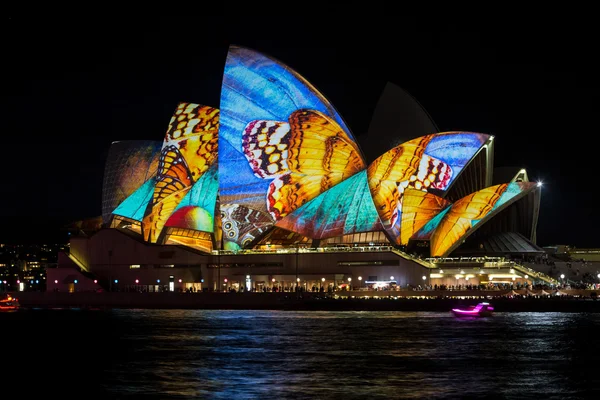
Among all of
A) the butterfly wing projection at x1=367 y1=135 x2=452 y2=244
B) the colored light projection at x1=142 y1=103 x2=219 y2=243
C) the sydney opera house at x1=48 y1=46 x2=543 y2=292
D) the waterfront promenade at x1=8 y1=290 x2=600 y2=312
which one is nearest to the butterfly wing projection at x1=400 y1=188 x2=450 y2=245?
the sydney opera house at x1=48 y1=46 x2=543 y2=292

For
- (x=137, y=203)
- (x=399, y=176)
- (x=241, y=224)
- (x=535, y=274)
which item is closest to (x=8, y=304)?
(x=137, y=203)

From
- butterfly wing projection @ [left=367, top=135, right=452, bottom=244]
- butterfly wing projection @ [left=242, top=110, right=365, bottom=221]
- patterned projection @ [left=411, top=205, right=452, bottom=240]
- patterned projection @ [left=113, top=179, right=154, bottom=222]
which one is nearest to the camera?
butterfly wing projection @ [left=367, top=135, right=452, bottom=244]

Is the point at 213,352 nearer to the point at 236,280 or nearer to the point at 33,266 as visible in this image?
the point at 236,280

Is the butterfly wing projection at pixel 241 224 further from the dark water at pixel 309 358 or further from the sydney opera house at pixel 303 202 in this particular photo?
the dark water at pixel 309 358

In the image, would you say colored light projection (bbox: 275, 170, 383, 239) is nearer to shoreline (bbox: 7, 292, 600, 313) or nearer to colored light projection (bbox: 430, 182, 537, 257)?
colored light projection (bbox: 430, 182, 537, 257)

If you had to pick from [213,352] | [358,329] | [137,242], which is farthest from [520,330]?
[137,242]

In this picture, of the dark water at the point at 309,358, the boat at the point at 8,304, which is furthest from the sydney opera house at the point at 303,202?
the dark water at the point at 309,358
